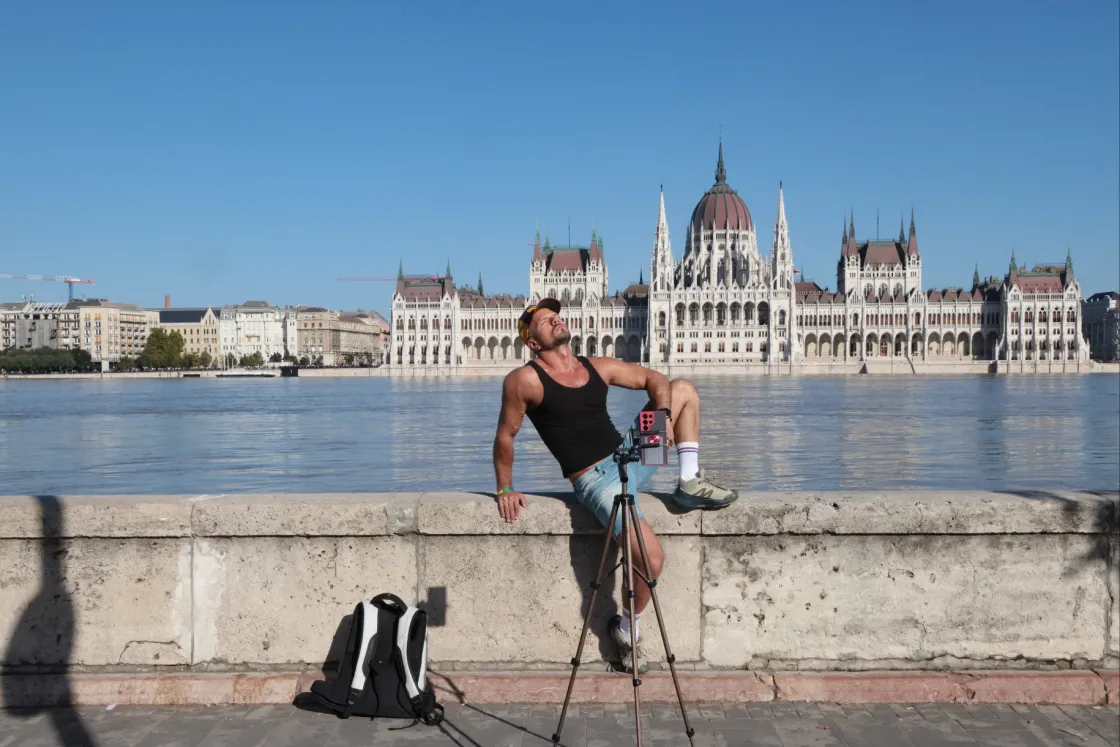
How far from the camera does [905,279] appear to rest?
449 feet

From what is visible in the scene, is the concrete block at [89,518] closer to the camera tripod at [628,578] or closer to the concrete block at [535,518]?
the concrete block at [535,518]

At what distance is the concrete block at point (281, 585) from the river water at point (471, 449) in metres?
7.62

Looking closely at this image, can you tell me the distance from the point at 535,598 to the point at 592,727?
0.71 m

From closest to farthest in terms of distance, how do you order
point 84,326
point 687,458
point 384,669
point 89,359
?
point 384,669, point 687,458, point 89,359, point 84,326

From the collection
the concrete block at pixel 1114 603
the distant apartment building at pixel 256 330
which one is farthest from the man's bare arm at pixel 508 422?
the distant apartment building at pixel 256 330

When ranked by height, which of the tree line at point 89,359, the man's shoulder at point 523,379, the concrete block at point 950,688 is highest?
the tree line at point 89,359

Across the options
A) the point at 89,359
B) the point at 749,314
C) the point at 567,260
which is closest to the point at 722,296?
the point at 749,314

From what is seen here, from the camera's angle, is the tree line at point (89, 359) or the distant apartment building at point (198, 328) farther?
the distant apartment building at point (198, 328)

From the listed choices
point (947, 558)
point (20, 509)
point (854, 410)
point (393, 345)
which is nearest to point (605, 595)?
point (947, 558)

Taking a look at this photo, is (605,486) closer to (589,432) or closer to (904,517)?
(589,432)

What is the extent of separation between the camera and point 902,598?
4.80 metres

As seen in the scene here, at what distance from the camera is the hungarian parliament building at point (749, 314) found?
127 m

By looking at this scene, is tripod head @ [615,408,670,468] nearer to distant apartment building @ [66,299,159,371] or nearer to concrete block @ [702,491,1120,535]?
concrete block @ [702,491,1120,535]

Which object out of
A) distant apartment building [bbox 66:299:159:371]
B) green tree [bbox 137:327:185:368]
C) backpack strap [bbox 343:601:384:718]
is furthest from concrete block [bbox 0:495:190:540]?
distant apartment building [bbox 66:299:159:371]
